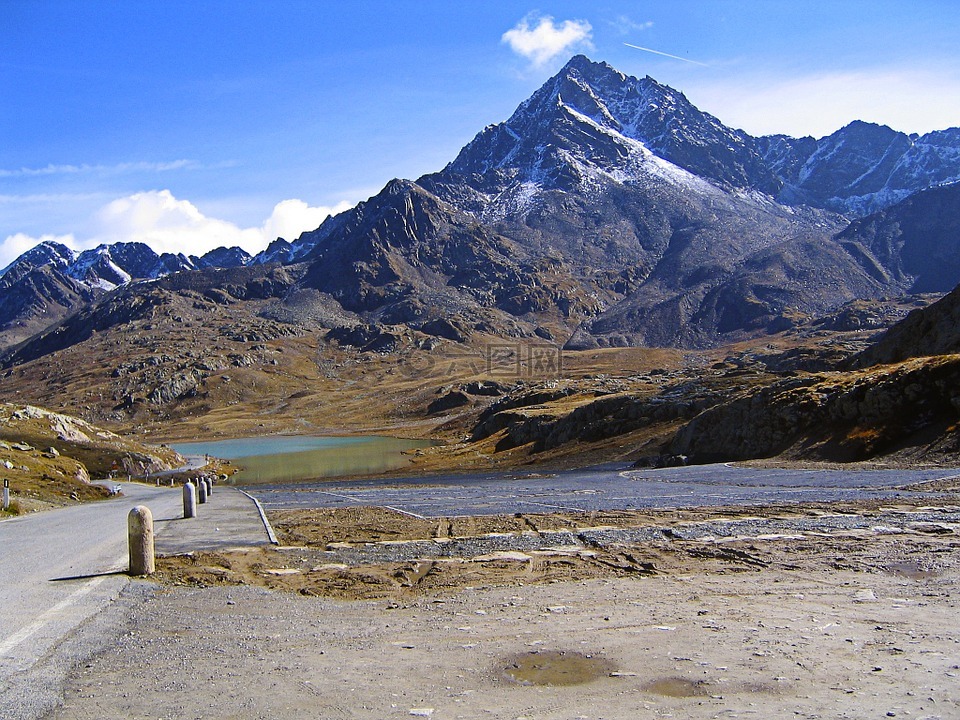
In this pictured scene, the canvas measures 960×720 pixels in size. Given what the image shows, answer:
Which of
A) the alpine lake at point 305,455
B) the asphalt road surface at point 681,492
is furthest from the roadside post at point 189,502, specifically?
the alpine lake at point 305,455

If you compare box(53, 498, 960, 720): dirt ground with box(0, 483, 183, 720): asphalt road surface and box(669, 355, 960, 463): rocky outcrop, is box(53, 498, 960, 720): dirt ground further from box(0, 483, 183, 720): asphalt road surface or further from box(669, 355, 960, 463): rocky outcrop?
box(669, 355, 960, 463): rocky outcrop

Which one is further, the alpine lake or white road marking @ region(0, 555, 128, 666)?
the alpine lake

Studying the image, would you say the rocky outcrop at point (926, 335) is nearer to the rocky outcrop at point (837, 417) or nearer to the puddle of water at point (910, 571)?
the rocky outcrop at point (837, 417)

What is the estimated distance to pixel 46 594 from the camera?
12117 mm

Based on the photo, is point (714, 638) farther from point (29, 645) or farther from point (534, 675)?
point (29, 645)

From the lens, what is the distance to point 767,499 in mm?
24062

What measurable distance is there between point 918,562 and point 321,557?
1072 centimetres

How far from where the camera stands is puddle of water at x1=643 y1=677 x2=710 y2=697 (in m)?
7.73

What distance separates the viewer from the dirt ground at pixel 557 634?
7.58m

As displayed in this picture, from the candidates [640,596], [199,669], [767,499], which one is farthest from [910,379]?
[199,669]

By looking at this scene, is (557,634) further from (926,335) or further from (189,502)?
(926,335)

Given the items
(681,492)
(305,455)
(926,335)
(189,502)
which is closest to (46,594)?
(189,502)

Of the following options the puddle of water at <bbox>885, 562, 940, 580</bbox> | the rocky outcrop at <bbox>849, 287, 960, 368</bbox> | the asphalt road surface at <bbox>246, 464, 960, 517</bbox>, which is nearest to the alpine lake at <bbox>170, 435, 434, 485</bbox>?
the asphalt road surface at <bbox>246, 464, 960, 517</bbox>

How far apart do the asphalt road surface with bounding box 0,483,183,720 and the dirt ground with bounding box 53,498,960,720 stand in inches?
17.6
